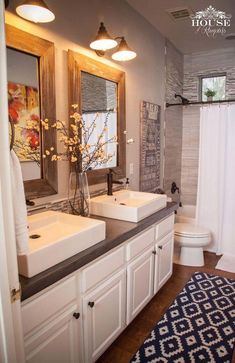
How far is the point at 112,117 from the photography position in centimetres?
244

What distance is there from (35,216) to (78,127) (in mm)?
738

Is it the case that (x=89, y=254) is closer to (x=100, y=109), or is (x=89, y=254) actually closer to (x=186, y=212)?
(x=100, y=109)

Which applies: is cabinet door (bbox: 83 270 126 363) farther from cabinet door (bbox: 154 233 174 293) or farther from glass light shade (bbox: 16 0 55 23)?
glass light shade (bbox: 16 0 55 23)

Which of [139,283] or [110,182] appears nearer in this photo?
[139,283]

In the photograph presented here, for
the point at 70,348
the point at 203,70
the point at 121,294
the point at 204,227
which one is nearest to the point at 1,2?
the point at 70,348

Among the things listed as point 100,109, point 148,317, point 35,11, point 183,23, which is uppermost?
point 183,23

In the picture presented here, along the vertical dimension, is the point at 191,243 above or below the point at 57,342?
below

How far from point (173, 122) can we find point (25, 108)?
2.47m

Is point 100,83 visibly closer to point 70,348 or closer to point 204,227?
point 70,348

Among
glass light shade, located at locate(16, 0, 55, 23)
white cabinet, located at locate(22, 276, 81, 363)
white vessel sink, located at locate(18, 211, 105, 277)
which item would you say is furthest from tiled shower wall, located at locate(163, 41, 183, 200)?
white cabinet, located at locate(22, 276, 81, 363)

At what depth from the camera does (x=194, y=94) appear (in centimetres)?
393

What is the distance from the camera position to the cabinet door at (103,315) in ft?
4.84

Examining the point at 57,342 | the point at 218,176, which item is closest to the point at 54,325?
the point at 57,342

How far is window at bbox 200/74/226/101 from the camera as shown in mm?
3768
